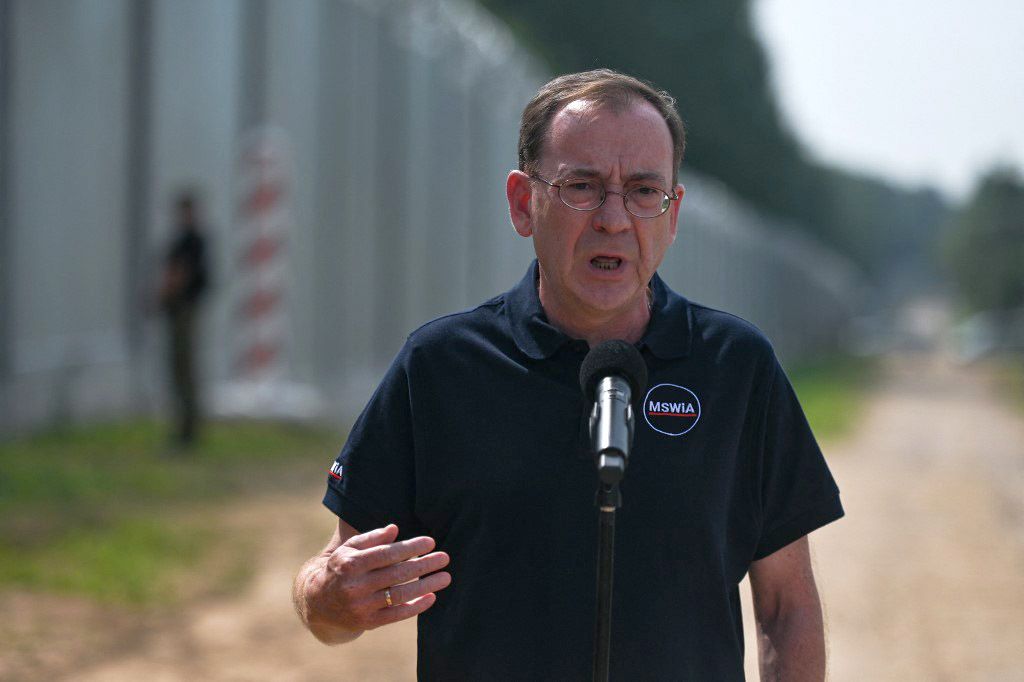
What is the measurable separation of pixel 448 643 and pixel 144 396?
11378mm

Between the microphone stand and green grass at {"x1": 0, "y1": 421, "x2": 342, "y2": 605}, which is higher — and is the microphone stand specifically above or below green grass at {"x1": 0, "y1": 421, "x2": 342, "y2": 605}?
below

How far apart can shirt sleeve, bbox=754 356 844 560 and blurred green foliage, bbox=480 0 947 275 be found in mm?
43794

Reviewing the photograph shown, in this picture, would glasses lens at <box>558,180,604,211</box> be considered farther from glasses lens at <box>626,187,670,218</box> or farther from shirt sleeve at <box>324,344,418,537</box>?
shirt sleeve at <box>324,344,418,537</box>

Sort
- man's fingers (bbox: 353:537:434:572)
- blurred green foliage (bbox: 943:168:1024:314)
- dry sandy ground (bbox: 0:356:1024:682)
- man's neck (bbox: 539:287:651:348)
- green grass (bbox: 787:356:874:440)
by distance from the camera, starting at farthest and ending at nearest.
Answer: blurred green foliage (bbox: 943:168:1024:314)
green grass (bbox: 787:356:874:440)
dry sandy ground (bbox: 0:356:1024:682)
man's neck (bbox: 539:287:651:348)
man's fingers (bbox: 353:537:434:572)

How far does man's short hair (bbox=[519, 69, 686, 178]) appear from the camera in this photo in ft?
9.02

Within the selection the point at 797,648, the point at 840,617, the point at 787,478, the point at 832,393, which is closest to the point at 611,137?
the point at 787,478

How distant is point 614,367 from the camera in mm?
2502

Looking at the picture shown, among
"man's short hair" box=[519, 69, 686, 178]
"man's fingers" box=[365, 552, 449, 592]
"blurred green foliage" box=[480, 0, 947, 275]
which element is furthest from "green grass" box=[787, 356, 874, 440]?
"blurred green foliage" box=[480, 0, 947, 275]

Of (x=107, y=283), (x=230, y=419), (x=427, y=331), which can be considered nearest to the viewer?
(x=427, y=331)

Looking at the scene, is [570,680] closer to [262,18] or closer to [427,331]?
[427,331]

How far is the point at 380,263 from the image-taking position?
19000mm

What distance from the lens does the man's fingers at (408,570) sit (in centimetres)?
247

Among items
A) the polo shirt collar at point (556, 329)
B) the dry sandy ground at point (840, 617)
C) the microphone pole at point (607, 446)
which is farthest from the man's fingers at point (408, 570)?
the dry sandy ground at point (840, 617)

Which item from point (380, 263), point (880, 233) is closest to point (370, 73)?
point (380, 263)
